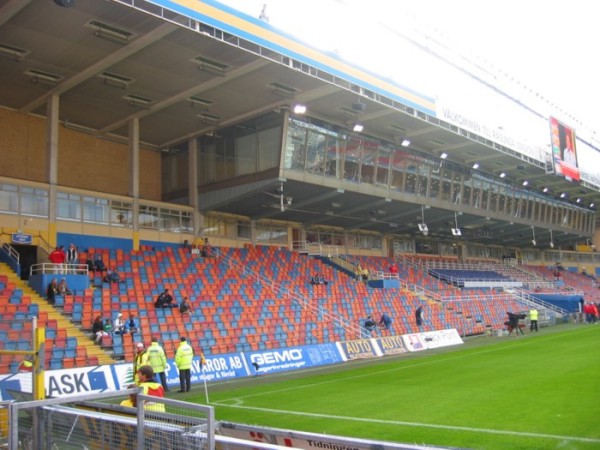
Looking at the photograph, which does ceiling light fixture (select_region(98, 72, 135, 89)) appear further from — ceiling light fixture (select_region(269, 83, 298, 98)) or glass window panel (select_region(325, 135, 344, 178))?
glass window panel (select_region(325, 135, 344, 178))

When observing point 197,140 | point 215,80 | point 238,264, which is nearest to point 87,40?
point 215,80

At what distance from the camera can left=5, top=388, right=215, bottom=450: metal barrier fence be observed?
172 inches

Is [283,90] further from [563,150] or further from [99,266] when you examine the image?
[563,150]

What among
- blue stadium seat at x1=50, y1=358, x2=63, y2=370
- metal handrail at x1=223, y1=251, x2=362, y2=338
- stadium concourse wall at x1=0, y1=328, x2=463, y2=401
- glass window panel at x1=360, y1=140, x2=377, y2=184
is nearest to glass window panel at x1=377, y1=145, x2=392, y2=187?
glass window panel at x1=360, y1=140, x2=377, y2=184

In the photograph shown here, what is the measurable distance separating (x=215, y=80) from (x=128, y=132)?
7.52 m

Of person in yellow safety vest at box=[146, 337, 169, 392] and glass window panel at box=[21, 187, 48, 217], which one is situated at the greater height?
glass window panel at box=[21, 187, 48, 217]

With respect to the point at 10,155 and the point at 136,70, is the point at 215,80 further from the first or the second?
the point at 10,155

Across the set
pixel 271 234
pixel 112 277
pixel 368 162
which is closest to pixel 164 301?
pixel 112 277

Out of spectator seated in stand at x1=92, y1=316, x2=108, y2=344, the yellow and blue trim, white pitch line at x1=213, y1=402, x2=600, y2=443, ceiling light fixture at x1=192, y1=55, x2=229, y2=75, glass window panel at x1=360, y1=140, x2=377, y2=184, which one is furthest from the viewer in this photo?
glass window panel at x1=360, y1=140, x2=377, y2=184

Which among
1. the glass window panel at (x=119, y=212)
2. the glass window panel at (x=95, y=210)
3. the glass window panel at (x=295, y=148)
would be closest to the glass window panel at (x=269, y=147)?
the glass window panel at (x=295, y=148)

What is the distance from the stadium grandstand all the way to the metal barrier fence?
2.13 m

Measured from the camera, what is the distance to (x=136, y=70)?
71.2ft

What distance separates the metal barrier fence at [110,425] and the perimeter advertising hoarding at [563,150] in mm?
37206

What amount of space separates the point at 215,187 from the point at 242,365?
1279cm
